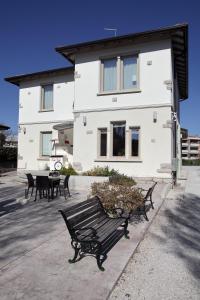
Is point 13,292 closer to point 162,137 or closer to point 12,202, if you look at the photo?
point 12,202

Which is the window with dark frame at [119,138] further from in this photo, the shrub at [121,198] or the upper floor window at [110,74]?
the shrub at [121,198]

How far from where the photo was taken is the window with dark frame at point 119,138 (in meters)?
15.6

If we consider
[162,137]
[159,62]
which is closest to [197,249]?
[162,137]

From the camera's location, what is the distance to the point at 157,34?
14.5 m

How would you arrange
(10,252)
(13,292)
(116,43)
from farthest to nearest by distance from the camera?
(116,43) → (10,252) → (13,292)

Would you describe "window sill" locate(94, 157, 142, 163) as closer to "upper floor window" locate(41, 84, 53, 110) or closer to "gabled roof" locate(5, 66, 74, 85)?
"upper floor window" locate(41, 84, 53, 110)

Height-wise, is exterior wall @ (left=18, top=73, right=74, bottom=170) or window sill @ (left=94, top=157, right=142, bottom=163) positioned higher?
exterior wall @ (left=18, top=73, right=74, bottom=170)

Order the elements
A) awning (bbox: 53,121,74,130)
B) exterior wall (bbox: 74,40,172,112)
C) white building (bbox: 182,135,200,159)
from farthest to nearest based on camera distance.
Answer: white building (bbox: 182,135,200,159) → awning (bbox: 53,121,74,130) → exterior wall (bbox: 74,40,172,112)

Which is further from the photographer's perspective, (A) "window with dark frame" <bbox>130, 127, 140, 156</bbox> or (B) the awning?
(B) the awning

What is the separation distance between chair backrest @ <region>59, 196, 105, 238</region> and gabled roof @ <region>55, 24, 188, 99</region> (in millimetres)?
10800

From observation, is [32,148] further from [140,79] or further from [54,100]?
[140,79]

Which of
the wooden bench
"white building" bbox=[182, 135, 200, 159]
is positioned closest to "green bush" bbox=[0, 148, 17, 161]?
the wooden bench

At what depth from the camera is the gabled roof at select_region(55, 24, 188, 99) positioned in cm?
1409

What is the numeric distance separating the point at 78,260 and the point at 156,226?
295 cm
